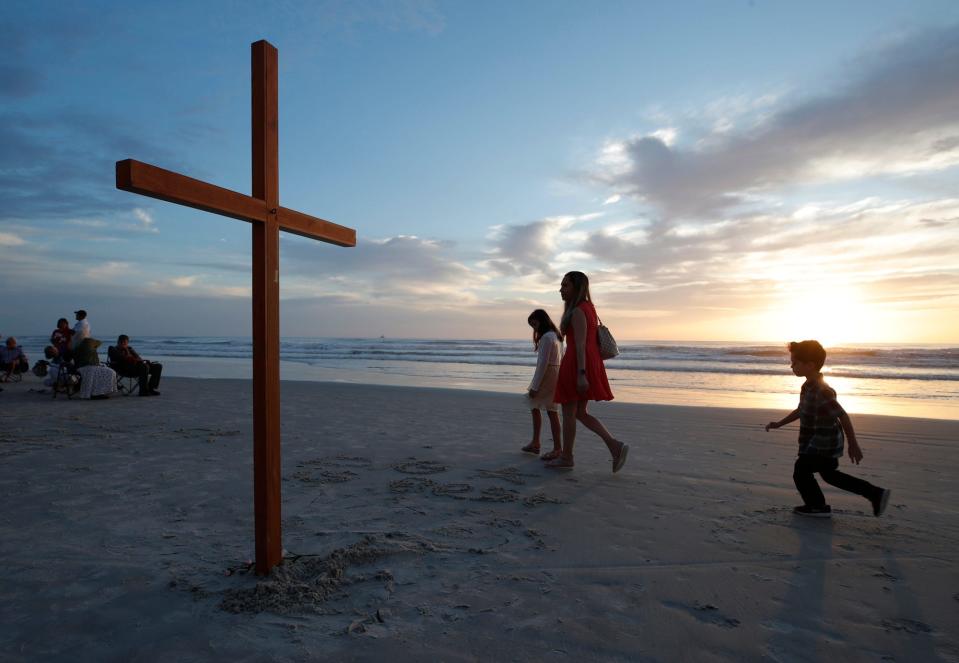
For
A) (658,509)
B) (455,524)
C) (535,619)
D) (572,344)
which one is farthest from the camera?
(572,344)

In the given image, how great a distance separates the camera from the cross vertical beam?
108 inches

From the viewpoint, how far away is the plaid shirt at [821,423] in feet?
13.1

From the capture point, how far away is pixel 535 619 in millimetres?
Result: 2520

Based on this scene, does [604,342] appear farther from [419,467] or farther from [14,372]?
[14,372]

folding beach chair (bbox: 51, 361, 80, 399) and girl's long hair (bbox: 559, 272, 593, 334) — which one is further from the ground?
girl's long hair (bbox: 559, 272, 593, 334)

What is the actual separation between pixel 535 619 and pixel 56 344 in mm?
14796

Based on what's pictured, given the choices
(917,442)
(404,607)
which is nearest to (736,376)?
(917,442)

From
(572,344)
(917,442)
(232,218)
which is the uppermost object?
(232,218)

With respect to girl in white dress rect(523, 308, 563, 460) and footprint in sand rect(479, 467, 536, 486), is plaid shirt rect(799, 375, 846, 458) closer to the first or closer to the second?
footprint in sand rect(479, 467, 536, 486)

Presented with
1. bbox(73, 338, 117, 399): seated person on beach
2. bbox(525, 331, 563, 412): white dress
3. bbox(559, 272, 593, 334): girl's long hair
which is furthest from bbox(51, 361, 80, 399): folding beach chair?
bbox(559, 272, 593, 334): girl's long hair

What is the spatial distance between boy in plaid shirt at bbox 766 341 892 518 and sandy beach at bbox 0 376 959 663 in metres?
0.22

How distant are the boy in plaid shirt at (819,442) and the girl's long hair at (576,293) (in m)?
1.95

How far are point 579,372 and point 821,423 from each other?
1.98 metres

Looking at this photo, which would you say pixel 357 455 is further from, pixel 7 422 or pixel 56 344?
pixel 56 344
